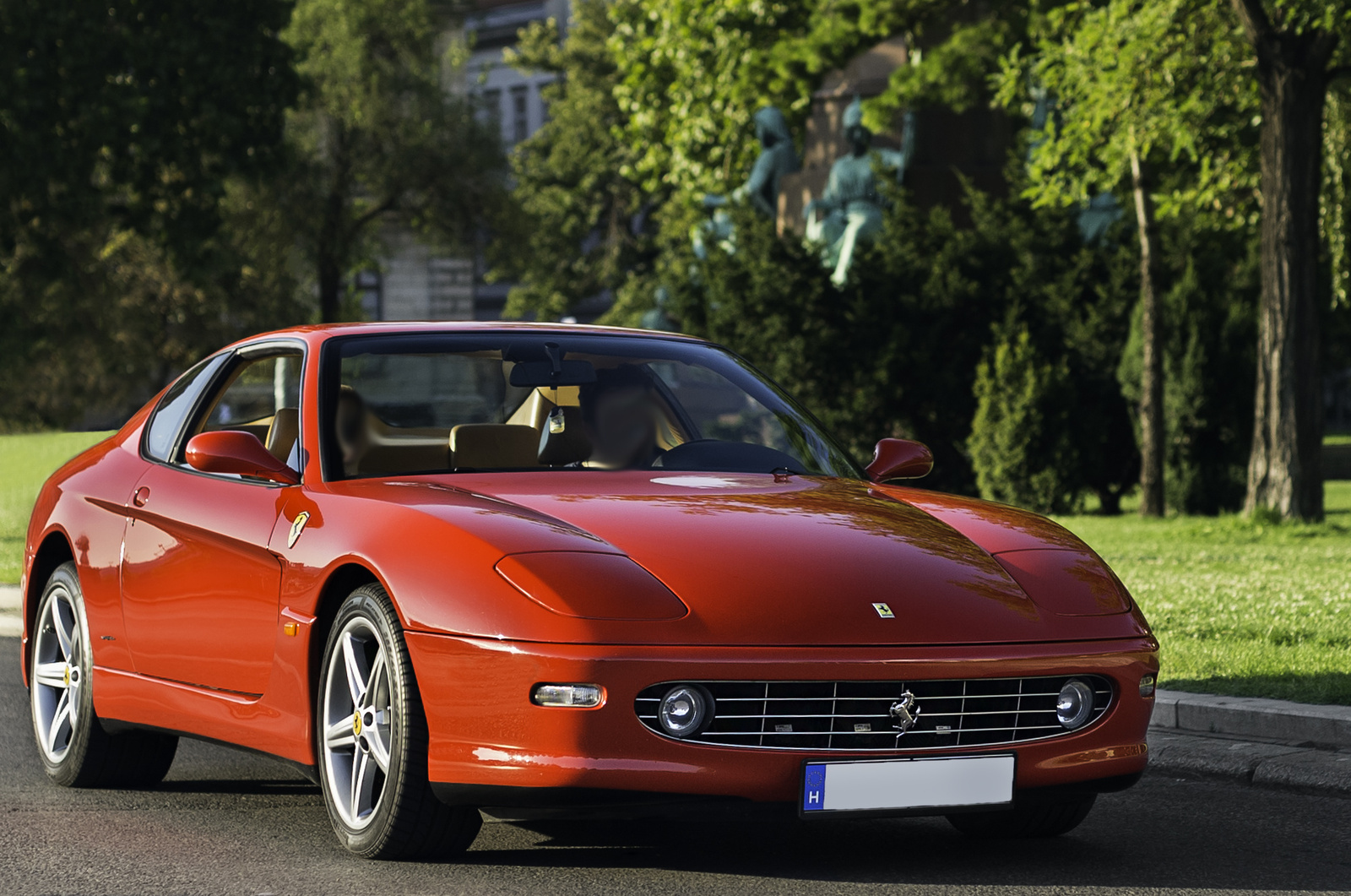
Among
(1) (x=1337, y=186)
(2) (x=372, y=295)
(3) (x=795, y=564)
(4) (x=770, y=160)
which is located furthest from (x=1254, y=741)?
(2) (x=372, y=295)

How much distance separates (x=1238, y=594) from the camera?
1205 cm

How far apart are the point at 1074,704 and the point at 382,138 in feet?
136

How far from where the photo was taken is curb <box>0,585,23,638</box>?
12.1 meters

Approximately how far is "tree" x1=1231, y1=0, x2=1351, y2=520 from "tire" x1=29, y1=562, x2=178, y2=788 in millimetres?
13524

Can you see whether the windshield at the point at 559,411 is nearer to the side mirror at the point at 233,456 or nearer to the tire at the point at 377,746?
the side mirror at the point at 233,456

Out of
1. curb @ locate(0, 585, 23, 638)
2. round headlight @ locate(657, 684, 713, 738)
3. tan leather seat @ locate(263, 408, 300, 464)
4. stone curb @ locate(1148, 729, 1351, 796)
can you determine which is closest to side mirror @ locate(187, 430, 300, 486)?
tan leather seat @ locate(263, 408, 300, 464)

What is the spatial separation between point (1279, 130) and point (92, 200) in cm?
1672

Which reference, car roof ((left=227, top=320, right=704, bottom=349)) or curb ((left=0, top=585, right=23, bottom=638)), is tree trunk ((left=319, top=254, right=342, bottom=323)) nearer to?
curb ((left=0, top=585, right=23, bottom=638))

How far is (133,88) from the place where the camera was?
27.6m

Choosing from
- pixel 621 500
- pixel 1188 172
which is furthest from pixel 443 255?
pixel 621 500

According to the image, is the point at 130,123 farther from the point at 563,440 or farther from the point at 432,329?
the point at 563,440

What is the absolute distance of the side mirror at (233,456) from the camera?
18.4ft

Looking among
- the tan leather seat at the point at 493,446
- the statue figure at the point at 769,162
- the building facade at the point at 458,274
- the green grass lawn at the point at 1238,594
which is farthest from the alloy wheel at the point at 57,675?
the building facade at the point at 458,274

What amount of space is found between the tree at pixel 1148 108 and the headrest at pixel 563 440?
43.9 feet
